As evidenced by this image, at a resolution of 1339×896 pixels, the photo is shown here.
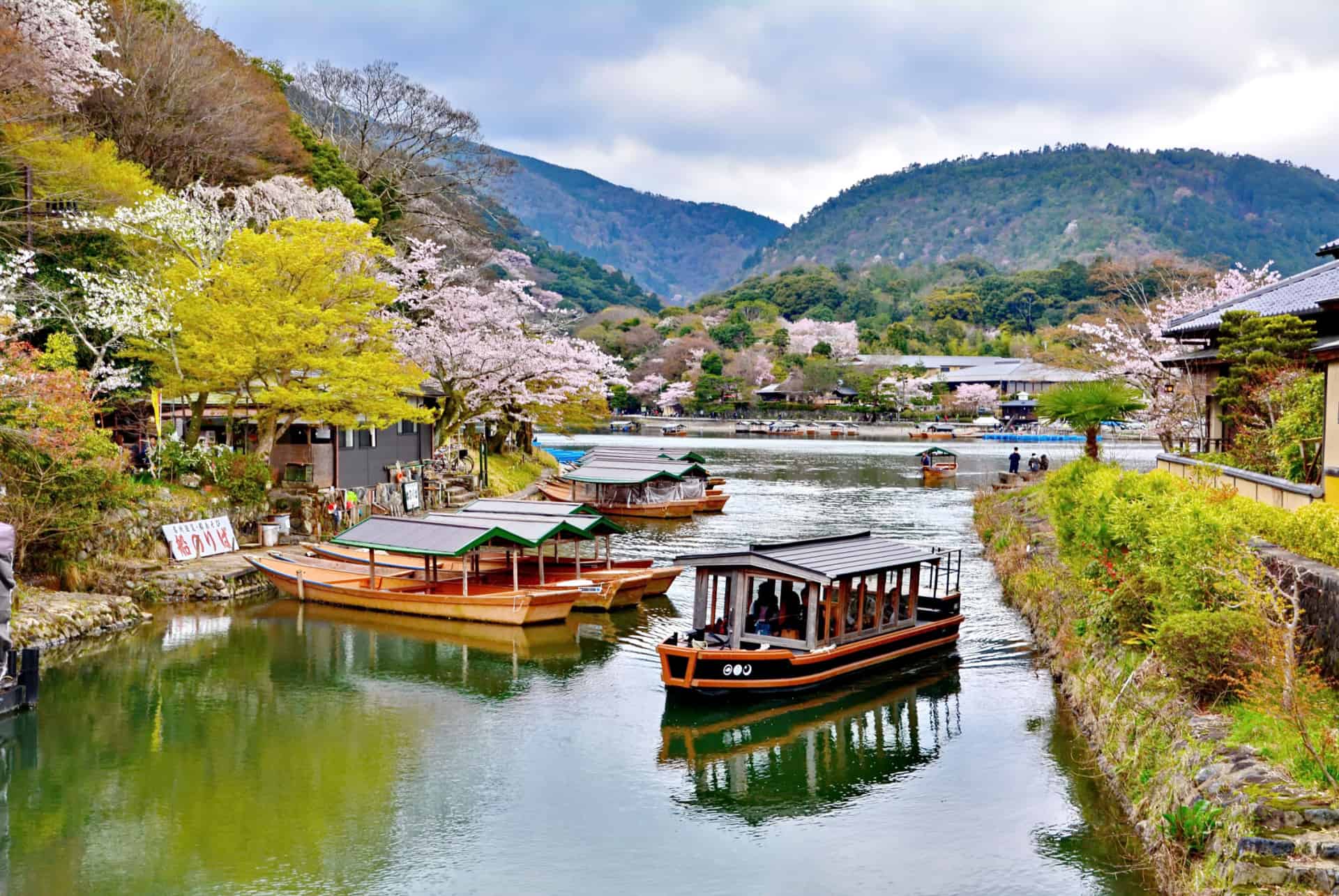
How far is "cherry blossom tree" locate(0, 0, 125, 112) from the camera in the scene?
87.9ft

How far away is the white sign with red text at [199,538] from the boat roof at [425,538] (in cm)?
423

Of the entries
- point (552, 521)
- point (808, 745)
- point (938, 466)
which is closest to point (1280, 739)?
point (808, 745)

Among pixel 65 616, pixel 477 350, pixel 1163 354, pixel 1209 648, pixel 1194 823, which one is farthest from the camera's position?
pixel 477 350

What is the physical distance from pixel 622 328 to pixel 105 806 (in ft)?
367

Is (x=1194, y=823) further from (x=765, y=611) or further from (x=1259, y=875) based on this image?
(x=765, y=611)

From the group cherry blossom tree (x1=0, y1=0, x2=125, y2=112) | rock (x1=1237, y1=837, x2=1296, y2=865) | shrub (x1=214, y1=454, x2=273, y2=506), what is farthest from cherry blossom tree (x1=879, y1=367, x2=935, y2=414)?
rock (x1=1237, y1=837, x2=1296, y2=865)

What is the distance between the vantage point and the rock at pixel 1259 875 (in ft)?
27.1

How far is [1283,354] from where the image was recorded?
68.0 ft

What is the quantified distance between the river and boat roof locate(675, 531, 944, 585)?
2168 mm

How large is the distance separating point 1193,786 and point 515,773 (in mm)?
8287

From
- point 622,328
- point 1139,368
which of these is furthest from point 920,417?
point 1139,368

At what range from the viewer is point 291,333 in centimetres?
2630

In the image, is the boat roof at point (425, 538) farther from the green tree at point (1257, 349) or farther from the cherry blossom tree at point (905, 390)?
the cherry blossom tree at point (905, 390)

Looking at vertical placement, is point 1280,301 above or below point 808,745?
above
